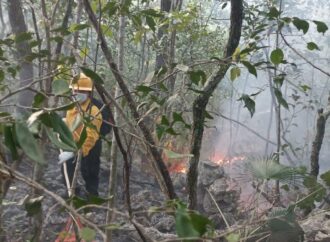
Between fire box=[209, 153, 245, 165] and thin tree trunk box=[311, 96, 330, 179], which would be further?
fire box=[209, 153, 245, 165]

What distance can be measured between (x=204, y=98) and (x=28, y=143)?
1.18 meters

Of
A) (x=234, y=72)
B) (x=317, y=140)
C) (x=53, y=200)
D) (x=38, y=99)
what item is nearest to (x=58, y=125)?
(x=38, y=99)

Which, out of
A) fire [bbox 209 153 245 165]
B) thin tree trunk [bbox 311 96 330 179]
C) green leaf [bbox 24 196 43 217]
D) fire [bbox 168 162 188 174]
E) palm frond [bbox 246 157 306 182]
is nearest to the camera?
green leaf [bbox 24 196 43 217]

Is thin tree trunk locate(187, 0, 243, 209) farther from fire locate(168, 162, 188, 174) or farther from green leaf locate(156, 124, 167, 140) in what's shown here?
fire locate(168, 162, 188, 174)

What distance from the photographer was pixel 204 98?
1705 millimetres

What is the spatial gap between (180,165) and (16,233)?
11.1 ft

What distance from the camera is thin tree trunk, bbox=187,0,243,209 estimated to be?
1664 millimetres

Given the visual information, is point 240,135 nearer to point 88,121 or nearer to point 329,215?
point 329,215

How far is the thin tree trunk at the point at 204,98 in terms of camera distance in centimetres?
166

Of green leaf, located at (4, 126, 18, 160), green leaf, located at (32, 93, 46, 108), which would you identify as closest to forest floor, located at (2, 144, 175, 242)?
green leaf, located at (32, 93, 46, 108)

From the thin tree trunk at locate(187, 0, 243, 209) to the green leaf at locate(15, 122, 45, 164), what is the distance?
108 cm

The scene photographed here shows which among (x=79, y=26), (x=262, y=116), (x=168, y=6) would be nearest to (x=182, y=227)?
(x=79, y=26)

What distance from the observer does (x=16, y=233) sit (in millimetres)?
3330

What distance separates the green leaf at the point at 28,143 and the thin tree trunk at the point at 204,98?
1085 mm
